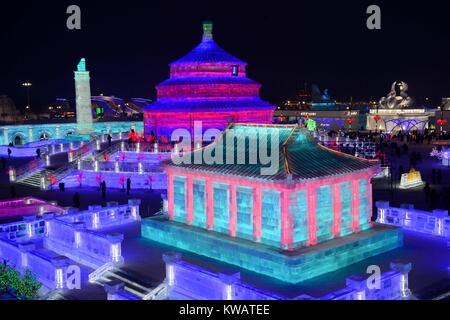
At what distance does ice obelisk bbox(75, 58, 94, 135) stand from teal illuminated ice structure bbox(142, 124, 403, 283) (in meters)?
32.9

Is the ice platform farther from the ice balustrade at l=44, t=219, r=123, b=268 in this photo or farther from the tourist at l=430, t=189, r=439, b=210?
the tourist at l=430, t=189, r=439, b=210

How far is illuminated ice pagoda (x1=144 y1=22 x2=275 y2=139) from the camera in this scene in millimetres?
42719

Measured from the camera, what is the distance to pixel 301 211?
59.5 ft

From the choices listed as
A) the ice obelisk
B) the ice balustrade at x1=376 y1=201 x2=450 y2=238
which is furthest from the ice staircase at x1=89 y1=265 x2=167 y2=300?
the ice obelisk

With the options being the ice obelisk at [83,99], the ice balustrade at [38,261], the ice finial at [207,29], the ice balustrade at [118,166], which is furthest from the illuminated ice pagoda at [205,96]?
the ice balustrade at [38,261]

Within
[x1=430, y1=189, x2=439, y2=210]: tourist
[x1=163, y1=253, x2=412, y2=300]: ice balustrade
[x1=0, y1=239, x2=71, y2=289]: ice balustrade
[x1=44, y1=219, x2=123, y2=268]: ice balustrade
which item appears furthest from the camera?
[x1=430, y1=189, x2=439, y2=210]: tourist

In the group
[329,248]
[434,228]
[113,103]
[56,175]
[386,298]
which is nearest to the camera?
[386,298]

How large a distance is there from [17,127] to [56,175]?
25.8 metres

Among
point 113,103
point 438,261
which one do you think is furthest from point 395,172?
point 113,103

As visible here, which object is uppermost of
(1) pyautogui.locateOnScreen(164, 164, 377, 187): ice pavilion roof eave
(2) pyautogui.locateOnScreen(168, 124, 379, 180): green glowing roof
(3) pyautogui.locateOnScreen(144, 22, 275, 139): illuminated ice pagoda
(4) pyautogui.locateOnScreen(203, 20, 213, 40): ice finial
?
(4) pyautogui.locateOnScreen(203, 20, 213, 40): ice finial

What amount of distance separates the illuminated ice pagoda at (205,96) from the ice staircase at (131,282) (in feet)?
80.9

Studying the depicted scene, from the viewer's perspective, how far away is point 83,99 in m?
52.8

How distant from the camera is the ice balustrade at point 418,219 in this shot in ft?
71.7
